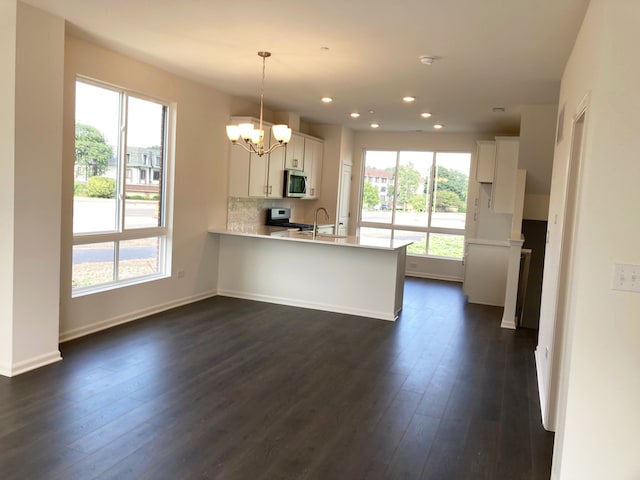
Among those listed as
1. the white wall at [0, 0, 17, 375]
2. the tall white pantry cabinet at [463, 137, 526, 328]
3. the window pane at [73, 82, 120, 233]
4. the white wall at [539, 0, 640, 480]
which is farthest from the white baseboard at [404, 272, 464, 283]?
the white wall at [539, 0, 640, 480]

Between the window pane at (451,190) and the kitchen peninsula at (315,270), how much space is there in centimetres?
300

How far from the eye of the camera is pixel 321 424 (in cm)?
311

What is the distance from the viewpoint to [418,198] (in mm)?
9070

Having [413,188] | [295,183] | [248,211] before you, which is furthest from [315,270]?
[413,188]

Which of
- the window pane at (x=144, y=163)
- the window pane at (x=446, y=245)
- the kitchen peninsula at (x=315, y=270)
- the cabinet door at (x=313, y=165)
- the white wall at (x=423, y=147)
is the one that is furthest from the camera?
the window pane at (x=446, y=245)

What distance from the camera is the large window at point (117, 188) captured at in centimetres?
452

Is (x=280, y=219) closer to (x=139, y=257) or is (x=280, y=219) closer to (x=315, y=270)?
(x=315, y=270)

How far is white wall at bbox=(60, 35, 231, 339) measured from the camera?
14.2 feet

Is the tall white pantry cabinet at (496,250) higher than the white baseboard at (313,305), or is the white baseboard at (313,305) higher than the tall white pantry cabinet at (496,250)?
the tall white pantry cabinet at (496,250)

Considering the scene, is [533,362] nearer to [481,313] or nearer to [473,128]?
[481,313]

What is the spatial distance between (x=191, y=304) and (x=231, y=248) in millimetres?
958

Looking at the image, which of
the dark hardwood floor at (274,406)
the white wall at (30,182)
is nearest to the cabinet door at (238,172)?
the dark hardwood floor at (274,406)

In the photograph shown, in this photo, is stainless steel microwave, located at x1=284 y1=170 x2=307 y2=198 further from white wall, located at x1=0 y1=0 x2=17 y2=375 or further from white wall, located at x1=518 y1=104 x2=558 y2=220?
white wall, located at x1=0 y1=0 x2=17 y2=375

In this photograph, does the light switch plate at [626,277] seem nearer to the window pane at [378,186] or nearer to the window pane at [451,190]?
the window pane at [451,190]
